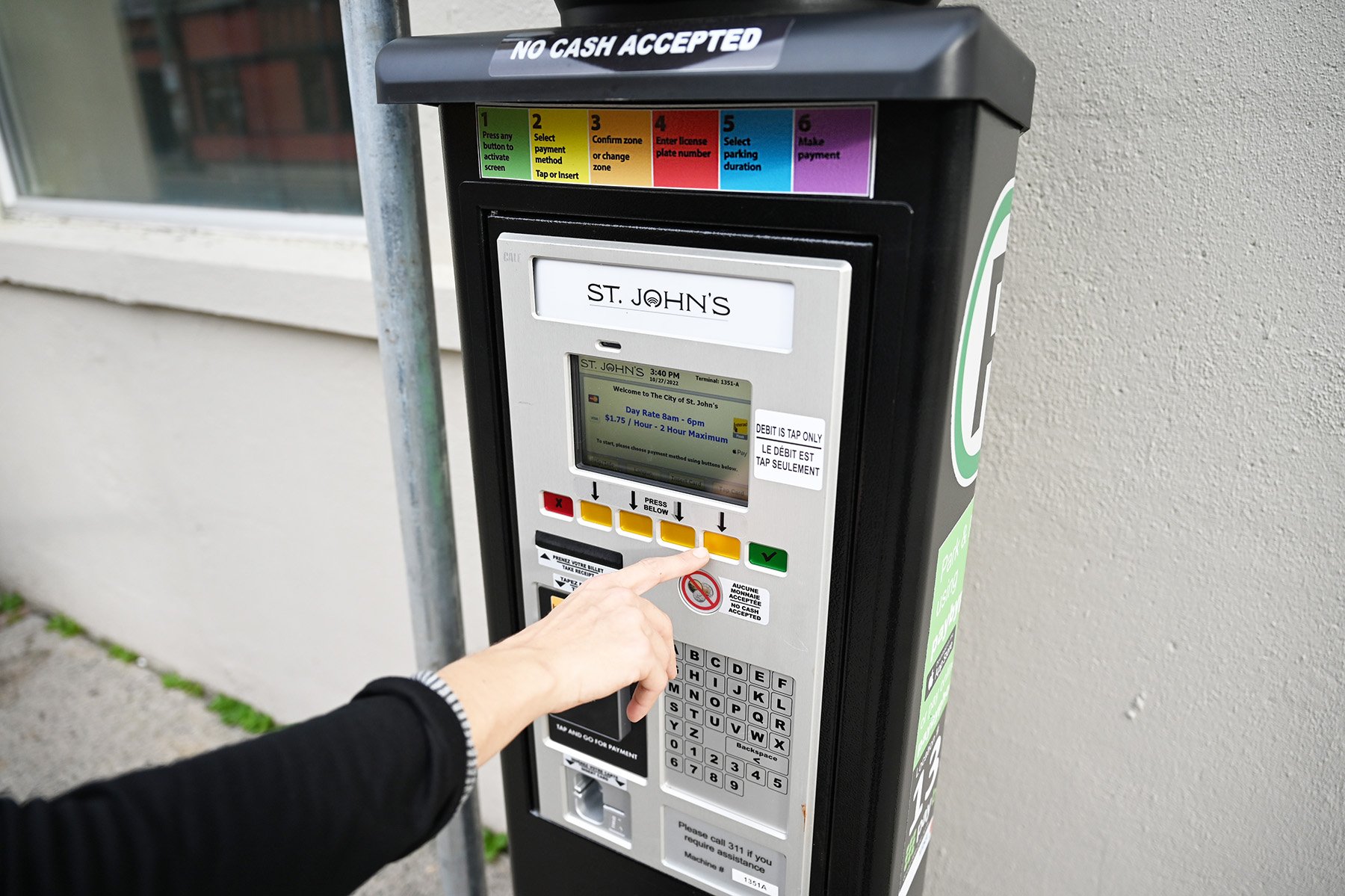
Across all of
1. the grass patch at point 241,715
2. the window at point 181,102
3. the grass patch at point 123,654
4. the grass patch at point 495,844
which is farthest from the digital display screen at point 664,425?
the grass patch at point 123,654

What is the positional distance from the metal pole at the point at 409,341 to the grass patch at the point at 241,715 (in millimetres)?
1616

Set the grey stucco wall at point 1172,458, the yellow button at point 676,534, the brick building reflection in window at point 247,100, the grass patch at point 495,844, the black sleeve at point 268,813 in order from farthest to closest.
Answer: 1. the grass patch at point 495,844
2. the brick building reflection in window at point 247,100
3. the grey stucco wall at point 1172,458
4. the yellow button at point 676,534
5. the black sleeve at point 268,813

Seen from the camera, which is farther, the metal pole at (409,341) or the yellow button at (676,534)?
the metal pole at (409,341)

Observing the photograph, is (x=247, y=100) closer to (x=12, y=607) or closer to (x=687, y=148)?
(x=687, y=148)

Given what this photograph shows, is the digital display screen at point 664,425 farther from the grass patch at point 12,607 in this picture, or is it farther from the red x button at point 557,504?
the grass patch at point 12,607

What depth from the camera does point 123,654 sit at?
3129 mm

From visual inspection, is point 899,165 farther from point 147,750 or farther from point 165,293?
point 147,750

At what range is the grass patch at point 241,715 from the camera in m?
A: 2.79

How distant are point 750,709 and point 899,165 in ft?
1.99

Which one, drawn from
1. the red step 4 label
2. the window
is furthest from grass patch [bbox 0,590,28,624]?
the red step 4 label

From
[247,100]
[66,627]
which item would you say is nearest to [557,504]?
[247,100]

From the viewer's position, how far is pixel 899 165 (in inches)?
30.7

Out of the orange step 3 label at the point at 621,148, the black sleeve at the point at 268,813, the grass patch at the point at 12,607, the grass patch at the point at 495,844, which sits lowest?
the grass patch at the point at 495,844

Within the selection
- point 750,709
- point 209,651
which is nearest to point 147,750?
point 209,651
